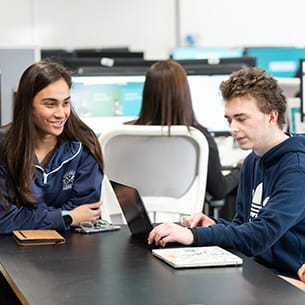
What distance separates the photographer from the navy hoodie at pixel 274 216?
1711 millimetres

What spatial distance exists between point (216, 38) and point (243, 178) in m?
6.19

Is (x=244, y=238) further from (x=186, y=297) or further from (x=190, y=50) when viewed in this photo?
(x=190, y=50)

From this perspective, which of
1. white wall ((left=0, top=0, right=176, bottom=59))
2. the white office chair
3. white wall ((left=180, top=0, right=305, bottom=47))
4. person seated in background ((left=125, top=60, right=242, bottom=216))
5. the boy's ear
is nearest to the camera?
the boy's ear

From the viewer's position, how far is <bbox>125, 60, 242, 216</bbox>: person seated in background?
9.81 ft

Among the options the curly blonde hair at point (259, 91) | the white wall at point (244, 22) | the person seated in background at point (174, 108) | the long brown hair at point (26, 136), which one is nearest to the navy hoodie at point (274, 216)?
the curly blonde hair at point (259, 91)

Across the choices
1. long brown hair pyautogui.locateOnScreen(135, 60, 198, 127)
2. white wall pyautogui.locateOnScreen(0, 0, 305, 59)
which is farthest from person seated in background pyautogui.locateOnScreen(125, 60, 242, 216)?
white wall pyautogui.locateOnScreen(0, 0, 305, 59)

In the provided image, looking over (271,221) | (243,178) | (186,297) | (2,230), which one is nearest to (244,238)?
(271,221)

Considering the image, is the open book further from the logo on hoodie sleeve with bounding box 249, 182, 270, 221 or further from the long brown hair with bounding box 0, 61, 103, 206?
the long brown hair with bounding box 0, 61, 103, 206

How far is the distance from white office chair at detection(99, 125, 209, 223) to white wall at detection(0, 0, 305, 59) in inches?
197

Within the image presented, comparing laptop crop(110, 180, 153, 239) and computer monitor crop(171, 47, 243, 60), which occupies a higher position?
computer monitor crop(171, 47, 243, 60)

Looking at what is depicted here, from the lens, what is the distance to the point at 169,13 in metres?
7.94

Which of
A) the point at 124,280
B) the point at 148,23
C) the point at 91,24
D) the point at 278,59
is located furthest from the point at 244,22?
the point at 124,280

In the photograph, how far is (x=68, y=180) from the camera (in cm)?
223

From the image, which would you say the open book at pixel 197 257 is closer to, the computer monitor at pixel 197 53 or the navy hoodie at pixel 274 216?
the navy hoodie at pixel 274 216
